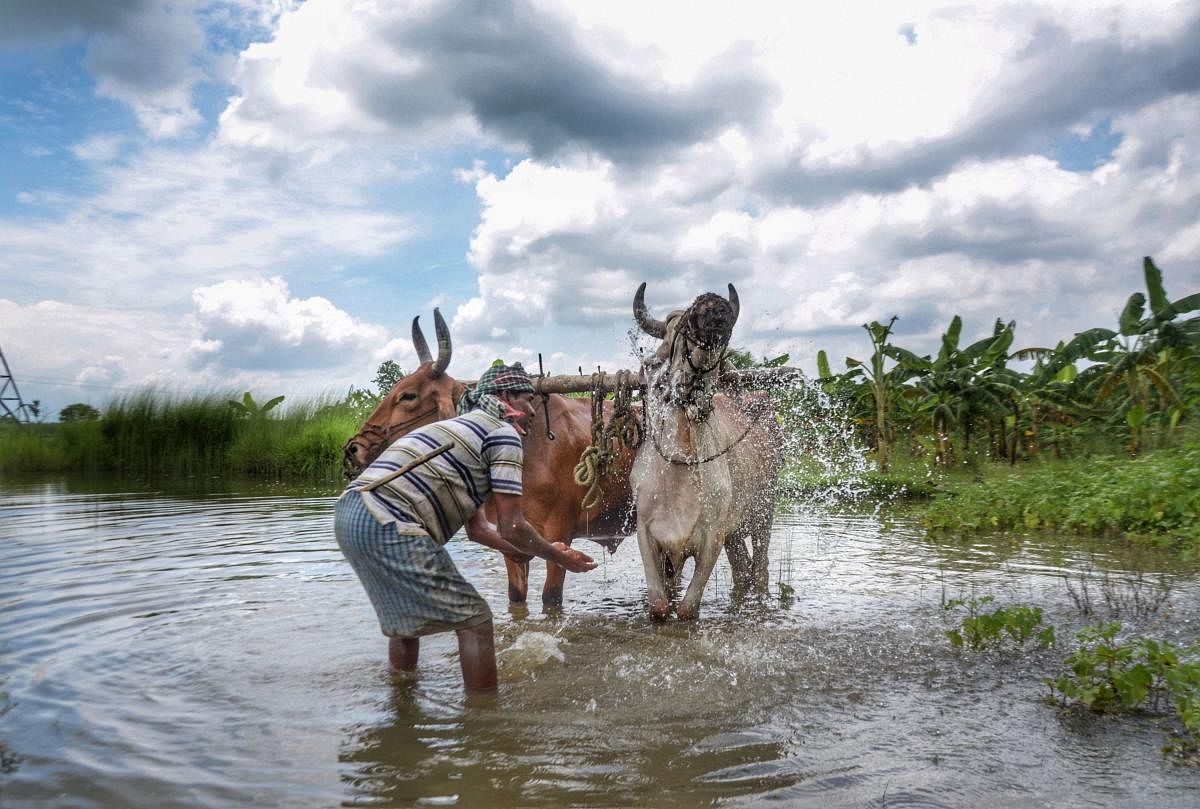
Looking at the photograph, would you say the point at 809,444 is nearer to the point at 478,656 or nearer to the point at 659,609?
the point at 659,609

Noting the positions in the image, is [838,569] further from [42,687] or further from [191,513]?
[191,513]

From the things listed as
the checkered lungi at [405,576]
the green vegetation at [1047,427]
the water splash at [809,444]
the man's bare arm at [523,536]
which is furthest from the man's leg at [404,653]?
the green vegetation at [1047,427]

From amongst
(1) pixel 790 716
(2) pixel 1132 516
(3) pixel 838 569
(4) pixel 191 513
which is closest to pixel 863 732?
(1) pixel 790 716

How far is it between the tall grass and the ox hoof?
1638cm

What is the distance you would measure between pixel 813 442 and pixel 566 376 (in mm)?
3607

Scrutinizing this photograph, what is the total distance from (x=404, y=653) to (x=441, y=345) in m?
2.32

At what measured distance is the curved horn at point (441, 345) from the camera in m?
6.23

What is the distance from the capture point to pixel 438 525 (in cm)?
429

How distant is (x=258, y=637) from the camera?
5.70 m

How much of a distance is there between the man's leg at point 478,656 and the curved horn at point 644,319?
2.25 m

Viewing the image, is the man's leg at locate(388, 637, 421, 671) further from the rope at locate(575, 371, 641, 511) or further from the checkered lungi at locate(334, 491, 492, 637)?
the rope at locate(575, 371, 641, 511)

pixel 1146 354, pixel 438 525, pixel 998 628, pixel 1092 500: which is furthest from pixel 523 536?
pixel 1146 354

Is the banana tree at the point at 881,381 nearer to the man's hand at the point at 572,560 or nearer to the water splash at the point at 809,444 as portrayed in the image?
the water splash at the point at 809,444

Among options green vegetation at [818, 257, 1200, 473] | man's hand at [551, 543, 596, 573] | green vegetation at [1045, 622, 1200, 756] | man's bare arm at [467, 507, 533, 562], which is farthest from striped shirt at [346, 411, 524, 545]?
green vegetation at [818, 257, 1200, 473]
